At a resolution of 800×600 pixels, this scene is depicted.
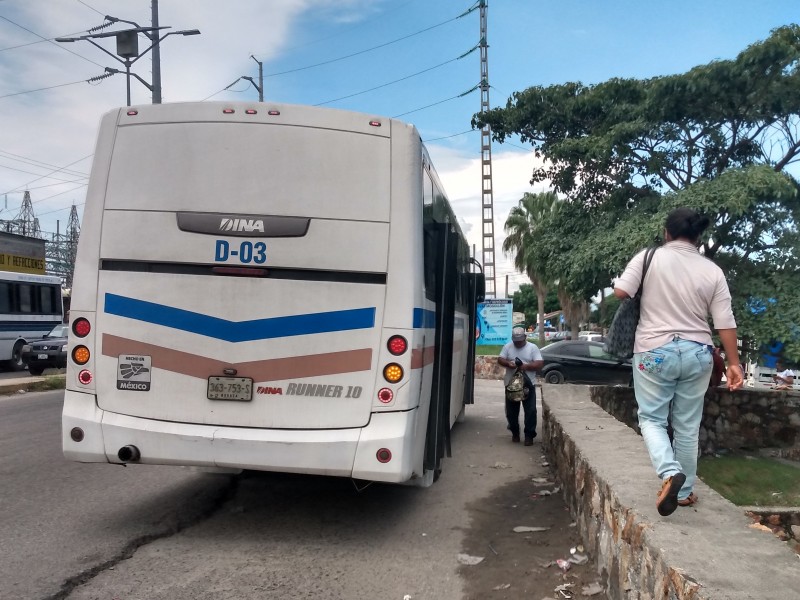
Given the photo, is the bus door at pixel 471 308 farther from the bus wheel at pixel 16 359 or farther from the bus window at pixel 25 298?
the bus wheel at pixel 16 359

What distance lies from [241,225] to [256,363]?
1.02 meters

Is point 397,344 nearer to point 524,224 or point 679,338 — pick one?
point 679,338

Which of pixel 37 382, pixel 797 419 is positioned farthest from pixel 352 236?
pixel 37 382

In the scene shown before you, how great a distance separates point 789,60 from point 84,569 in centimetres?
1389

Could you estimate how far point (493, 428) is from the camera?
1198 cm

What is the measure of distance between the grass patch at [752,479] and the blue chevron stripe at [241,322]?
5.82m

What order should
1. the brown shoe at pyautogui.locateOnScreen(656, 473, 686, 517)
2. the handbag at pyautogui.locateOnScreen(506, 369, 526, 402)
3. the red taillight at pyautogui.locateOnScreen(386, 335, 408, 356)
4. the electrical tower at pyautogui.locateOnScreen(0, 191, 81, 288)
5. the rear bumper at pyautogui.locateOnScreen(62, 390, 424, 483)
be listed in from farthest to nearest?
the electrical tower at pyautogui.locateOnScreen(0, 191, 81, 288) < the handbag at pyautogui.locateOnScreen(506, 369, 526, 402) < the red taillight at pyautogui.locateOnScreen(386, 335, 408, 356) < the rear bumper at pyautogui.locateOnScreen(62, 390, 424, 483) < the brown shoe at pyautogui.locateOnScreen(656, 473, 686, 517)

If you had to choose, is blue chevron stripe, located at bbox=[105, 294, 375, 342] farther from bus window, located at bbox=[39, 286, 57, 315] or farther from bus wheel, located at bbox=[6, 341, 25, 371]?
bus window, located at bbox=[39, 286, 57, 315]

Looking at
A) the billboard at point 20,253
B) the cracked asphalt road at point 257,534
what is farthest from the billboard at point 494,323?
the cracked asphalt road at point 257,534

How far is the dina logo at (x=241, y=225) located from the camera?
5289mm

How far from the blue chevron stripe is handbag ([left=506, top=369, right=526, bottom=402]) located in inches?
204

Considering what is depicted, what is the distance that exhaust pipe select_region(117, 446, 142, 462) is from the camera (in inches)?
207

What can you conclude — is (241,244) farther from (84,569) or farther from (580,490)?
(580,490)

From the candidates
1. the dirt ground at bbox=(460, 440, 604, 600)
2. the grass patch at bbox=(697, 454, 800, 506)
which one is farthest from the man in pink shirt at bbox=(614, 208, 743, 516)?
the grass patch at bbox=(697, 454, 800, 506)
